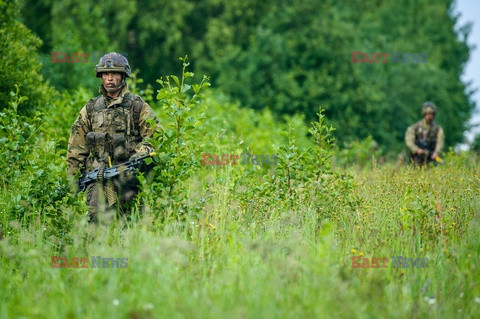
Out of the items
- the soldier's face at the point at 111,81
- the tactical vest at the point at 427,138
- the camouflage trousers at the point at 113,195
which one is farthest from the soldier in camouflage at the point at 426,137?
the camouflage trousers at the point at 113,195

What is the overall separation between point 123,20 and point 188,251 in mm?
27236

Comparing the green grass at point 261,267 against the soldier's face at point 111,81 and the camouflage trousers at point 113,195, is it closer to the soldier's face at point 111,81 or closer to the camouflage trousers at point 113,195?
the camouflage trousers at point 113,195

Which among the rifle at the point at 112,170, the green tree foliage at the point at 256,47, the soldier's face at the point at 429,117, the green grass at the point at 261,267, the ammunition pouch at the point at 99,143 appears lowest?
the green grass at the point at 261,267

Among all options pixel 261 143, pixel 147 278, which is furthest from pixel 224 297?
pixel 261 143

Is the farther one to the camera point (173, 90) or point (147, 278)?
point (173, 90)

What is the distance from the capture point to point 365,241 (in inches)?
282

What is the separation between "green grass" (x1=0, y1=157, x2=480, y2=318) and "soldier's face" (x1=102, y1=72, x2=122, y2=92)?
5.18 ft

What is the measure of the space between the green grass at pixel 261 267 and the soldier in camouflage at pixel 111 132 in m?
0.65

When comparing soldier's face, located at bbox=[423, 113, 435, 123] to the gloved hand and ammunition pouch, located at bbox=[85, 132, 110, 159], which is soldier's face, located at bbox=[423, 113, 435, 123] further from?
ammunition pouch, located at bbox=[85, 132, 110, 159]

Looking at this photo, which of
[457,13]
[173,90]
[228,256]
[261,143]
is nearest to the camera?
[228,256]

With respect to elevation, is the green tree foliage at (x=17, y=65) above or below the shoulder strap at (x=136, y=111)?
above

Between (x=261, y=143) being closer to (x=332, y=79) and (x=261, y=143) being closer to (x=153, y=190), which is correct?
(x=153, y=190)

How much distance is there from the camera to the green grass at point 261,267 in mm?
5168

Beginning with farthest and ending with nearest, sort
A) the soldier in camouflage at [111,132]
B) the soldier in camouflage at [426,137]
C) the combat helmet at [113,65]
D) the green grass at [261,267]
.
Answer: the soldier in camouflage at [426,137]
the combat helmet at [113,65]
the soldier in camouflage at [111,132]
the green grass at [261,267]
